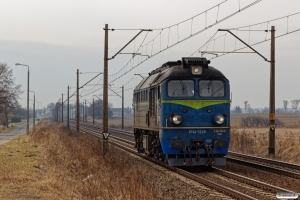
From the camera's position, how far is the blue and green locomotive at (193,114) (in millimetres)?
18078

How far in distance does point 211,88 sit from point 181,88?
3.55 ft

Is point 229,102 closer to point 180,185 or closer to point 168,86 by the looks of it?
point 168,86

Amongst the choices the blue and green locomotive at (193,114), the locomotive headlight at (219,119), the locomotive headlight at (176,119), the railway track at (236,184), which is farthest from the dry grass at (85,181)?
the locomotive headlight at (219,119)

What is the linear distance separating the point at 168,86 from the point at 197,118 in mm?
1520

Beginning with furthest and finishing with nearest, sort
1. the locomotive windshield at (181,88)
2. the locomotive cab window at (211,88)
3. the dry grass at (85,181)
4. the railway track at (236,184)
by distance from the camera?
the locomotive cab window at (211,88) < the locomotive windshield at (181,88) < the railway track at (236,184) < the dry grass at (85,181)

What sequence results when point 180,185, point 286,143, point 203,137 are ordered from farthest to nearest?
point 286,143, point 203,137, point 180,185

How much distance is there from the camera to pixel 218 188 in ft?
45.8

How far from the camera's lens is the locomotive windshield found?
18438 mm

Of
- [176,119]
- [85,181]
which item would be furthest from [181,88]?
[85,181]

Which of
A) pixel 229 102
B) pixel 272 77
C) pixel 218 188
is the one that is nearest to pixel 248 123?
pixel 272 77

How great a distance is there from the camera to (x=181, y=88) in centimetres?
1855

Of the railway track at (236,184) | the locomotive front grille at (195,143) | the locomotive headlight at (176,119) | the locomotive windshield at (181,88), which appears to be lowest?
the railway track at (236,184)

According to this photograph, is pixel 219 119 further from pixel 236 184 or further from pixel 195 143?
pixel 236 184

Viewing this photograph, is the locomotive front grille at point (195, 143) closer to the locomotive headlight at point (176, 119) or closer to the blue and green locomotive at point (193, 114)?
the blue and green locomotive at point (193, 114)
